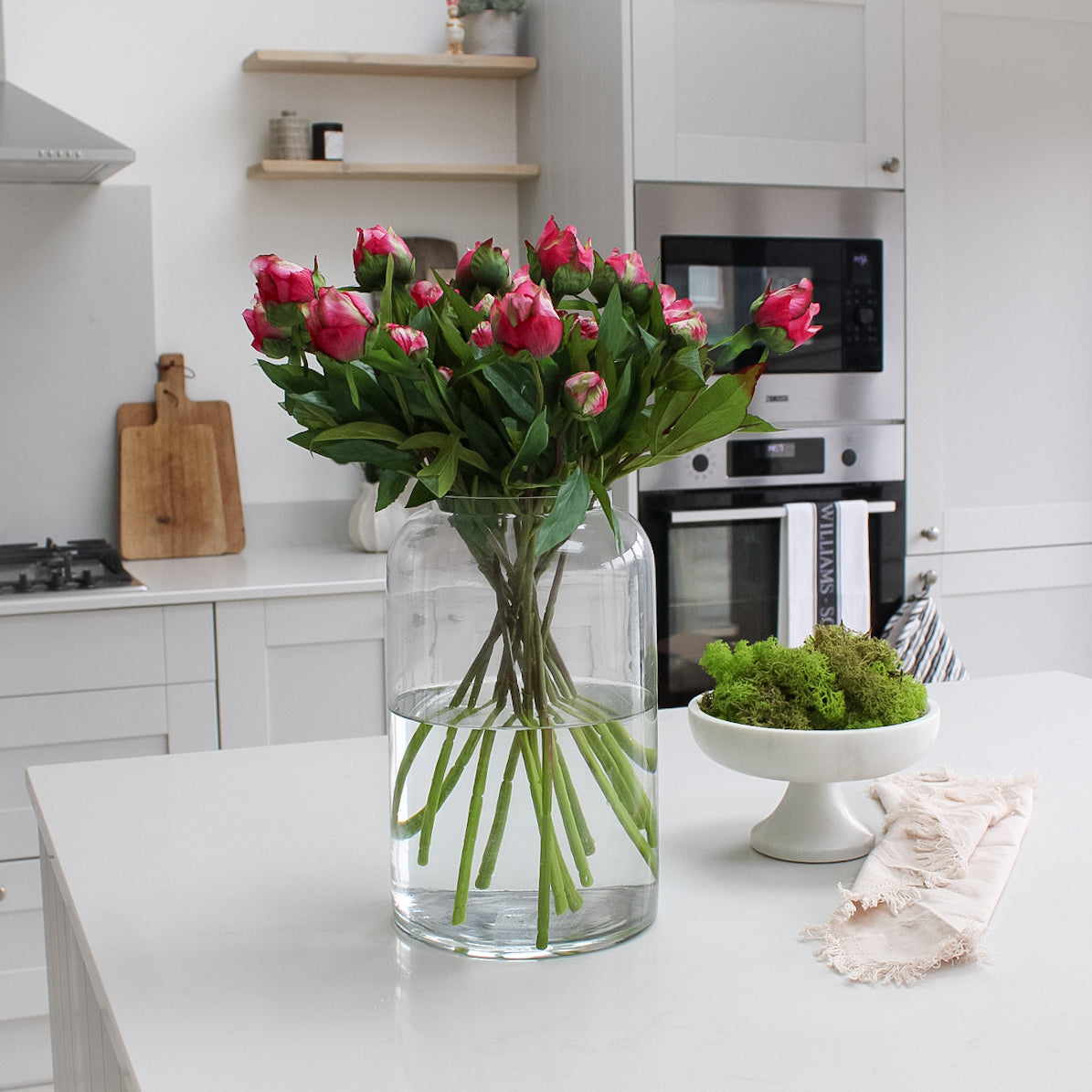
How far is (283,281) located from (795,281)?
2042 millimetres

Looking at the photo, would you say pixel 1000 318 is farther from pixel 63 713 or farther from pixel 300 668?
Result: pixel 63 713

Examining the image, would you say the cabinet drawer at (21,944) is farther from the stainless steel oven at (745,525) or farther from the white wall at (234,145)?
the stainless steel oven at (745,525)

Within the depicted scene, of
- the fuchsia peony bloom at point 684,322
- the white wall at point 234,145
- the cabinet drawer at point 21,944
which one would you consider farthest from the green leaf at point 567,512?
the white wall at point 234,145

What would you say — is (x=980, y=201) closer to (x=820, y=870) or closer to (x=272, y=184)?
(x=272, y=184)

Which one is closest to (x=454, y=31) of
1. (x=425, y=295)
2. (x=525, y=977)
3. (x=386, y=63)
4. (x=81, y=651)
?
(x=386, y=63)

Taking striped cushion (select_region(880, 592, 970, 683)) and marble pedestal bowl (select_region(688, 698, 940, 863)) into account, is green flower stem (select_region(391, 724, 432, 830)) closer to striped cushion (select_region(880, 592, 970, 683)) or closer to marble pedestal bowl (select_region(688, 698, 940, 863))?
marble pedestal bowl (select_region(688, 698, 940, 863))

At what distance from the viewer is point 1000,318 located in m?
2.86

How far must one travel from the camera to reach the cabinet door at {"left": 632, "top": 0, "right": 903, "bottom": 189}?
2549 mm

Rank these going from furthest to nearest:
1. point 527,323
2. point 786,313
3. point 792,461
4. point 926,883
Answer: point 792,461
point 926,883
point 786,313
point 527,323

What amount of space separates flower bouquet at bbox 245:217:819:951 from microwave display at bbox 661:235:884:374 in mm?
1752

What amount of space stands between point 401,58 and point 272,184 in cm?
42

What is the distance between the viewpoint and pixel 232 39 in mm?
2943

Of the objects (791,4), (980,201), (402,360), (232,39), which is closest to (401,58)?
(232,39)

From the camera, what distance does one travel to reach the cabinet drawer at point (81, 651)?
7.60 ft
